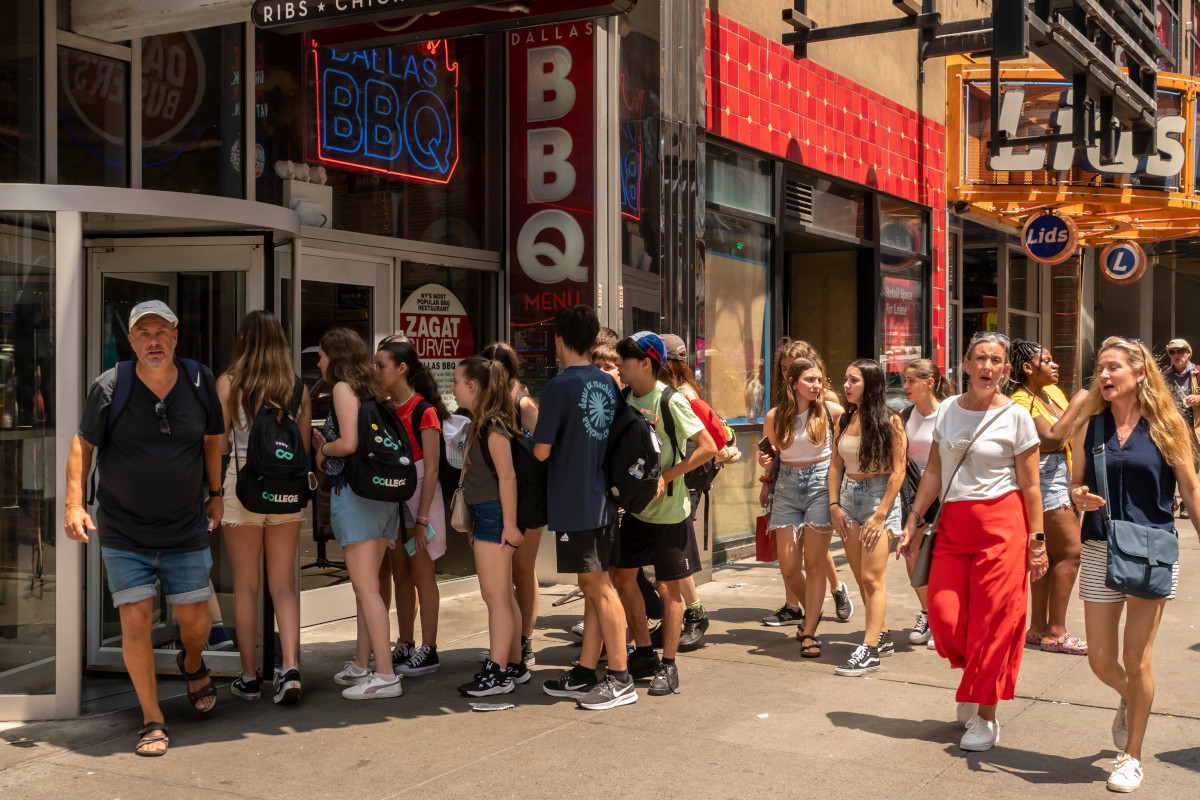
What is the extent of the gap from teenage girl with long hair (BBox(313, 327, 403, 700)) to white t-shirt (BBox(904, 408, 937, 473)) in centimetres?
308

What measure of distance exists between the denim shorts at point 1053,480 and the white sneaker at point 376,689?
12.3 feet

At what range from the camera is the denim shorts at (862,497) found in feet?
22.2

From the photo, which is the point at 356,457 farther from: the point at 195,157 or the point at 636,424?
the point at 195,157

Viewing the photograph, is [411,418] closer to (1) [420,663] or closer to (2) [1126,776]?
(1) [420,663]

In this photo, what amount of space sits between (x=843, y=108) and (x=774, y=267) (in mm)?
2140

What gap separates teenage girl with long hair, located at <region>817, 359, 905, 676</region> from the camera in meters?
6.58

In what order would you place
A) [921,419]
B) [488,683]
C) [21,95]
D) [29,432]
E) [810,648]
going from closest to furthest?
1. [29,432]
2. [488,683]
3. [21,95]
4. [810,648]
5. [921,419]

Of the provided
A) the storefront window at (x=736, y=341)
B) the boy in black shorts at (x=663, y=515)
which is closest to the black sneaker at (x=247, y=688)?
the boy in black shorts at (x=663, y=515)

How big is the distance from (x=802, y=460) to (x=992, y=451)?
6.55 feet

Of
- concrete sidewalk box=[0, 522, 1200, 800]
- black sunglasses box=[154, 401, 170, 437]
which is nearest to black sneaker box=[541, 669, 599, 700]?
concrete sidewalk box=[0, 522, 1200, 800]

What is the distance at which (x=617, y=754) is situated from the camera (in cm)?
511

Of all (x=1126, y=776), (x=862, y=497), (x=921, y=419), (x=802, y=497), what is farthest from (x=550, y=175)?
(x=1126, y=776)

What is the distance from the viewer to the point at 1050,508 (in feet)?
23.2

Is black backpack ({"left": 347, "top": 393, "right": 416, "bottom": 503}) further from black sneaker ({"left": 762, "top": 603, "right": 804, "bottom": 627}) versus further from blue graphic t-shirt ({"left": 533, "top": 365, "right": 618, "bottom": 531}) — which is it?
black sneaker ({"left": 762, "top": 603, "right": 804, "bottom": 627})
